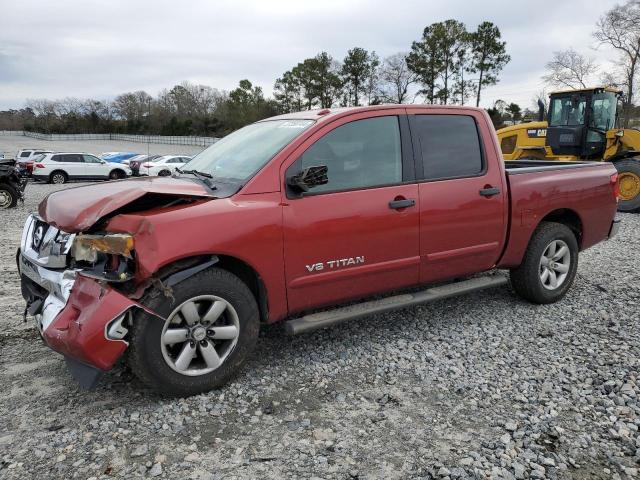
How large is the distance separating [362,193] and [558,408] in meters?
1.90

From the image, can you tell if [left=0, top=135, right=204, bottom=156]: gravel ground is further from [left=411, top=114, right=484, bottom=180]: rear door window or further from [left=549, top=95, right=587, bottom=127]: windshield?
[left=411, top=114, right=484, bottom=180]: rear door window

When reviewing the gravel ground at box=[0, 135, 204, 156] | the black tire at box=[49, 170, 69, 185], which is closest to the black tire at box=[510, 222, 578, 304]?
the black tire at box=[49, 170, 69, 185]

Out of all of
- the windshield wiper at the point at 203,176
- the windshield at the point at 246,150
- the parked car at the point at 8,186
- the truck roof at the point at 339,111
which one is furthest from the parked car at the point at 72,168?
the truck roof at the point at 339,111

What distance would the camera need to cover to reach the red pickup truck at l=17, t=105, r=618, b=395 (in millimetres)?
2943

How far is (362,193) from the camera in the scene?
3.66m

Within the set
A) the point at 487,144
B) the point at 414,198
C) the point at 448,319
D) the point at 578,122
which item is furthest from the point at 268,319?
the point at 578,122

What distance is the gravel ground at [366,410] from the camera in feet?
8.48

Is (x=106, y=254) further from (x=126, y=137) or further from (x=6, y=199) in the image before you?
(x=126, y=137)

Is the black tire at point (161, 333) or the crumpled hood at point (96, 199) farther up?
the crumpled hood at point (96, 199)

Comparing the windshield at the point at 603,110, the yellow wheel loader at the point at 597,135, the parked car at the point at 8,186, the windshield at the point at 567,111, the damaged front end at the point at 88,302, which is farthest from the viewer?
the parked car at the point at 8,186

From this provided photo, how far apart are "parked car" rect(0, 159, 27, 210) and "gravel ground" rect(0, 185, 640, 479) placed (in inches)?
425

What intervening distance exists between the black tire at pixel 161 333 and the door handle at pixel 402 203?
127 cm

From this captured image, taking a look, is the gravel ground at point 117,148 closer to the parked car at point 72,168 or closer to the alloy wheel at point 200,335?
the parked car at point 72,168

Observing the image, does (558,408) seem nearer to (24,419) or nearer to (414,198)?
(414,198)
